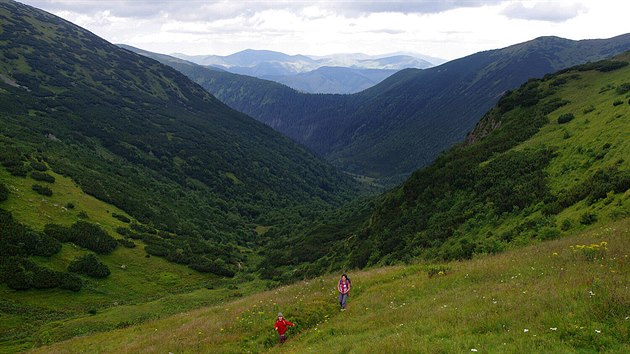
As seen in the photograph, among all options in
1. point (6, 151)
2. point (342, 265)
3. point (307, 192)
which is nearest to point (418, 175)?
point (342, 265)

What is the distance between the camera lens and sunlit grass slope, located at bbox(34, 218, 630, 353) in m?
10.5

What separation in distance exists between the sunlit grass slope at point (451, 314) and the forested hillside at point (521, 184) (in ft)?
16.7

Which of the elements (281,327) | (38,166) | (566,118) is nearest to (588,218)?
(281,327)

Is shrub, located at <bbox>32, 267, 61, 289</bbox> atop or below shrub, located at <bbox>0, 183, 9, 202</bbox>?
below

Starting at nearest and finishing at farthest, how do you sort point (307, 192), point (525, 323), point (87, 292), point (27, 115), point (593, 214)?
1. point (525, 323)
2. point (593, 214)
3. point (87, 292)
4. point (27, 115)
5. point (307, 192)

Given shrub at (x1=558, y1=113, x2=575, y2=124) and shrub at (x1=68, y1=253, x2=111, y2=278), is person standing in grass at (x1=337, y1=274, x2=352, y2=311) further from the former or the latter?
shrub at (x1=558, y1=113, x2=575, y2=124)

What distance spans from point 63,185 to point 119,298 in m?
26.0

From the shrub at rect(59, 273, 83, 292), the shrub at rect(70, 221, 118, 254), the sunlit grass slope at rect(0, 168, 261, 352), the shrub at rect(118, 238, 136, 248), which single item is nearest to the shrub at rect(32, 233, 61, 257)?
the sunlit grass slope at rect(0, 168, 261, 352)

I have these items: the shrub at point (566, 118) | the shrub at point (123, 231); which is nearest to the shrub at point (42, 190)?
the shrub at point (123, 231)

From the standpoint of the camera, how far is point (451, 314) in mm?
13336

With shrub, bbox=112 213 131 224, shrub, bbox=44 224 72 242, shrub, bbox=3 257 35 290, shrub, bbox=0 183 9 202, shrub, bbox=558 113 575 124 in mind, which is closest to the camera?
shrub, bbox=3 257 35 290

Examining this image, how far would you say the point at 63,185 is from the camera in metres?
57.0

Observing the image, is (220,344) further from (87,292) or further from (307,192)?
A: (307,192)

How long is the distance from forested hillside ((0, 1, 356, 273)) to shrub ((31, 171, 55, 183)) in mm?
149
